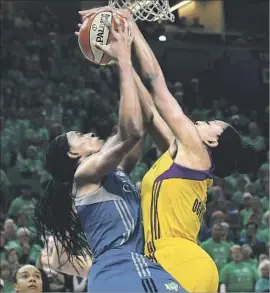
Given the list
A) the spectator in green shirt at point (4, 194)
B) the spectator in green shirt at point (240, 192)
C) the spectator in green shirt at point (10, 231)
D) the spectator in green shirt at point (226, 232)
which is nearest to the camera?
the spectator in green shirt at point (10, 231)

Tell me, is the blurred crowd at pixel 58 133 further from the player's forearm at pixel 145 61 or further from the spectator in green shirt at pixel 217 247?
the player's forearm at pixel 145 61

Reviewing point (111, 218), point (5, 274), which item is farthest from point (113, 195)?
point (5, 274)

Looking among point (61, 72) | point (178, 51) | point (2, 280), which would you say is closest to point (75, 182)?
point (2, 280)

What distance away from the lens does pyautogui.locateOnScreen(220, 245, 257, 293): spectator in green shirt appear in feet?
27.0

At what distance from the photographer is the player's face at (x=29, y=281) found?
5.15 metres

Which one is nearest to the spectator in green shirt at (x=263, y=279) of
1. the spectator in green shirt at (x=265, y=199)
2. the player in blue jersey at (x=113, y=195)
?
the spectator in green shirt at (x=265, y=199)

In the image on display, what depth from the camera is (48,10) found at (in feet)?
59.9

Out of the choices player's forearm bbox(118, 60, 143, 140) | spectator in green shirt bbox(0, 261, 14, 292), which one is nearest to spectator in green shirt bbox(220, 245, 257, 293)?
spectator in green shirt bbox(0, 261, 14, 292)

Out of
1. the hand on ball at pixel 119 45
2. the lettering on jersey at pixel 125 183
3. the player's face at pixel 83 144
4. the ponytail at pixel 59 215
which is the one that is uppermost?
the hand on ball at pixel 119 45

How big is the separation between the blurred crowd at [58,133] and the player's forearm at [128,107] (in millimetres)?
1799

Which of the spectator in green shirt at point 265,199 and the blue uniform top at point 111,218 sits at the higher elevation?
the blue uniform top at point 111,218

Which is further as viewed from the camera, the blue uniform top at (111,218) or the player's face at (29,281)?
the player's face at (29,281)

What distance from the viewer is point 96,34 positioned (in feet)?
12.2

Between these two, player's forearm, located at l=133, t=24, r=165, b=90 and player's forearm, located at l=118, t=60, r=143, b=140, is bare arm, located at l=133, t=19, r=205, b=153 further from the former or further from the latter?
player's forearm, located at l=118, t=60, r=143, b=140
